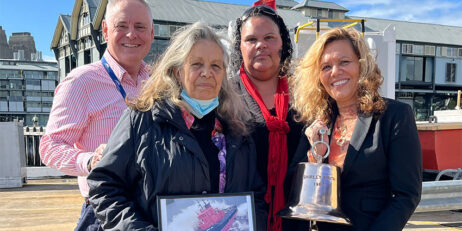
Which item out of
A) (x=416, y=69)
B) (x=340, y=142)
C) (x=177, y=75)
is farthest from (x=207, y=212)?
(x=416, y=69)

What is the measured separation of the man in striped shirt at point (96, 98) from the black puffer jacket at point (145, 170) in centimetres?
17

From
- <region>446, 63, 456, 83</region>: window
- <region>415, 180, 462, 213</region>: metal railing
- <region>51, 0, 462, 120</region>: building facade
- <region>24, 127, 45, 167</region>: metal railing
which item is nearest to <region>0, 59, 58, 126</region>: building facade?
<region>51, 0, 462, 120</region>: building facade

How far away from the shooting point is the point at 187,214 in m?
1.66

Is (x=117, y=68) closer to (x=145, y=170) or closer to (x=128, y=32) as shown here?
(x=128, y=32)

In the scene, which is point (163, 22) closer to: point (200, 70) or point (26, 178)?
point (26, 178)

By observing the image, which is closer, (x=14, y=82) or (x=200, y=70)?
(x=200, y=70)

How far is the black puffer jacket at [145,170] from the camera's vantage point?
1.75m

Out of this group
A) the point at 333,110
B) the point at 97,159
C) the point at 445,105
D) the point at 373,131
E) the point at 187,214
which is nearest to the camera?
the point at 187,214

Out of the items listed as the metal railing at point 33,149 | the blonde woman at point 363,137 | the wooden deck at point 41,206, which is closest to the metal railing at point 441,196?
the blonde woman at point 363,137

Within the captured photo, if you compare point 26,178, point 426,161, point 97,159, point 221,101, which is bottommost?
point 26,178

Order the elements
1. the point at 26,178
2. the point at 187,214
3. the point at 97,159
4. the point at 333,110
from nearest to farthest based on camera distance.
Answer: the point at 187,214
the point at 97,159
the point at 333,110
the point at 26,178

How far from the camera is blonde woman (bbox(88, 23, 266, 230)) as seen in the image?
1.76 meters

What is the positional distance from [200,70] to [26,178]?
8377 mm

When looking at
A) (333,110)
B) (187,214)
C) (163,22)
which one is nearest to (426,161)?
(333,110)
